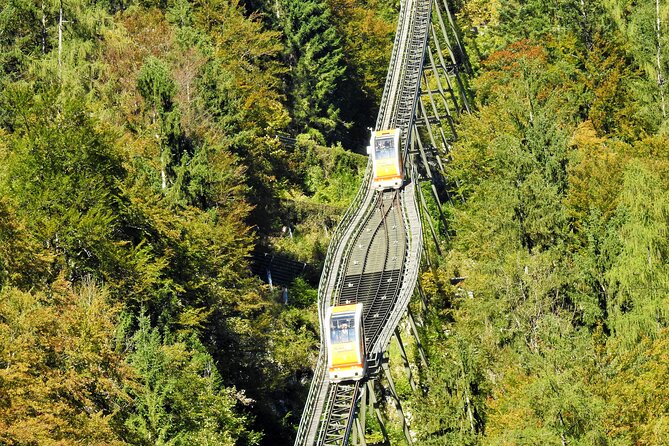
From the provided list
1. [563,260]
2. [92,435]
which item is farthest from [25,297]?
[563,260]

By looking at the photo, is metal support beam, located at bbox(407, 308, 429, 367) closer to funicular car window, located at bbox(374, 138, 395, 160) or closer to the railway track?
the railway track

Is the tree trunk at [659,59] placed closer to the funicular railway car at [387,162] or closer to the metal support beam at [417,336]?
the funicular railway car at [387,162]

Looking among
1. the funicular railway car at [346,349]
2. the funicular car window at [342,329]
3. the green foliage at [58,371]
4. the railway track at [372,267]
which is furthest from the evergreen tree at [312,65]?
the green foliage at [58,371]

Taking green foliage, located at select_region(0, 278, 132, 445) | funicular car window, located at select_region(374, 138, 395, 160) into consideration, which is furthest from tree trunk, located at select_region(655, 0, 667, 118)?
green foliage, located at select_region(0, 278, 132, 445)

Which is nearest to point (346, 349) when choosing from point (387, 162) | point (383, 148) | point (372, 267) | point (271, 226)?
point (372, 267)

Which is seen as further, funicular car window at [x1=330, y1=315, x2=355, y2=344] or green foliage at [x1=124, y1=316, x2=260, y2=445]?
funicular car window at [x1=330, y1=315, x2=355, y2=344]

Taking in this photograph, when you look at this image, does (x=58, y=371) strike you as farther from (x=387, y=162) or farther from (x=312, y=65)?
(x=312, y=65)
